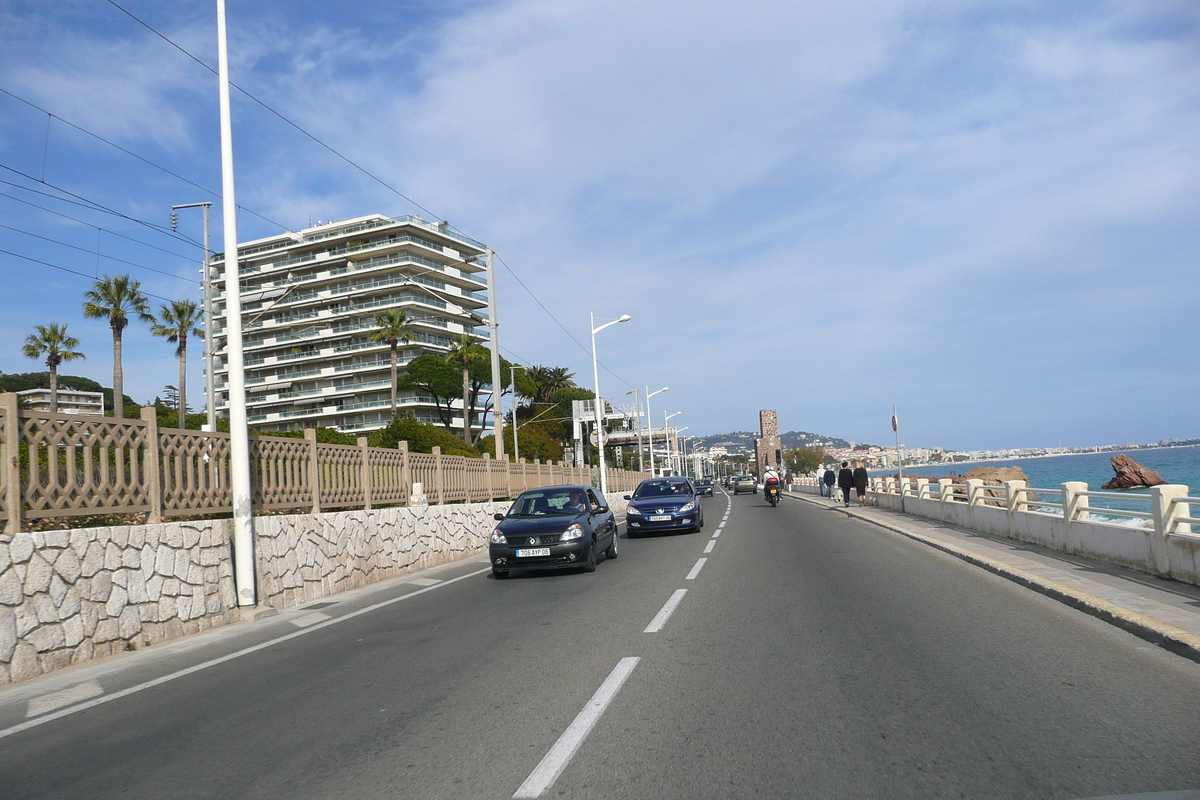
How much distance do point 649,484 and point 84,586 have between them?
1768 centimetres

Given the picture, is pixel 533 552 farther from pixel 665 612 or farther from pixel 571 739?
pixel 571 739

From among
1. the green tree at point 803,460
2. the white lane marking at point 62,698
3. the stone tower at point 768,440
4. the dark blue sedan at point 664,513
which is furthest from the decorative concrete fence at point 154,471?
the green tree at point 803,460

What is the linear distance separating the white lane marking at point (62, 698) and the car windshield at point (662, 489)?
683 inches

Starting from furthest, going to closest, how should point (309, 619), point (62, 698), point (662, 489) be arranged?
point (662, 489) < point (309, 619) < point (62, 698)

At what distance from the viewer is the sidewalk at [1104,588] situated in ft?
23.0

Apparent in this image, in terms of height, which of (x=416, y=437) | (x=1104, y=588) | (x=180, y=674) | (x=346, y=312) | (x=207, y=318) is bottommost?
(x=1104, y=588)

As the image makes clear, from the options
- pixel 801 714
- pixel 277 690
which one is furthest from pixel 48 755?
pixel 801 714

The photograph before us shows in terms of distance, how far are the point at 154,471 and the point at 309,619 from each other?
250 centimetres

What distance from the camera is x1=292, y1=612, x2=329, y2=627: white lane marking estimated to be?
32.8 ft

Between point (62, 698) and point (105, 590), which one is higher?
point (105, 590)

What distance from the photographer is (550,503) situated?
1495cm

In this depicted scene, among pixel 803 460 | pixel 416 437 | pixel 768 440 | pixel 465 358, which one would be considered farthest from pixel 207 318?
pixel 803 460

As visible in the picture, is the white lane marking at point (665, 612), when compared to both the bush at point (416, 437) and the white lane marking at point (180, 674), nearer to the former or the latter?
the white lane marking at point (180, 674)

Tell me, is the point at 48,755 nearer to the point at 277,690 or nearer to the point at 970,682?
the point at 277,690
